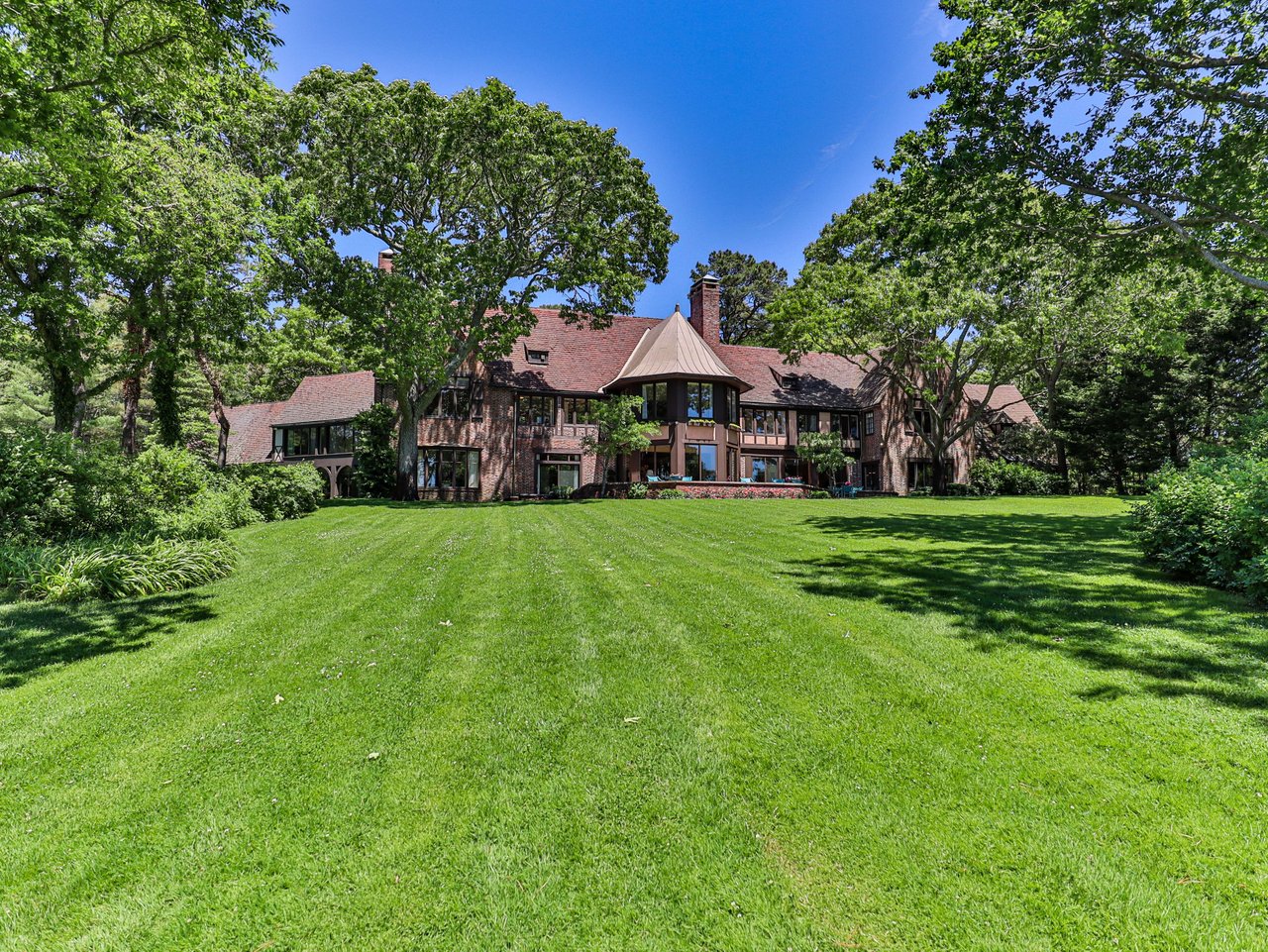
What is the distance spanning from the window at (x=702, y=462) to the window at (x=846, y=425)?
9831mm

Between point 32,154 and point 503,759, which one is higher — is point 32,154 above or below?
above

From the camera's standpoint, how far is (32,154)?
1108 cm

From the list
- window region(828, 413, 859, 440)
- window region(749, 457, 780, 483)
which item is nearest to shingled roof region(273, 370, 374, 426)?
window region(749, 457, 780, 483)

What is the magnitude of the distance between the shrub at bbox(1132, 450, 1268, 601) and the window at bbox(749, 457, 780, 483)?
24604 millimetres

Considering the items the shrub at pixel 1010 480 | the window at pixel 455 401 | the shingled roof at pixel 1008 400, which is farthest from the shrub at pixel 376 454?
the shingled roof at pixel 1008 400

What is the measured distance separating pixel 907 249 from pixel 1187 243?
16.5 feet

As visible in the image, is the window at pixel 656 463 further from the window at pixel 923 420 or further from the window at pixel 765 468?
the window at pixel 923 420

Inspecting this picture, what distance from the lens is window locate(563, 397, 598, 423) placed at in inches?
1212

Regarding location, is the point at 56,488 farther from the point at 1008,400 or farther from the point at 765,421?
the point at 1008,400

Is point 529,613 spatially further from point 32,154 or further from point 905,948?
point 32,154

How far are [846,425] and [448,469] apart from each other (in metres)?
24.1

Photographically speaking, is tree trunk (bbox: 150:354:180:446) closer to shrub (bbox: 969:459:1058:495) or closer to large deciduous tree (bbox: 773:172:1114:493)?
large deciduous tree (bbox: 773:172:1114:493)

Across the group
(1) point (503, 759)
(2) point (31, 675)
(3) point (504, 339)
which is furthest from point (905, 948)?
(3) point (504, 339)

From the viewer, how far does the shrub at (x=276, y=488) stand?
1501 cm
